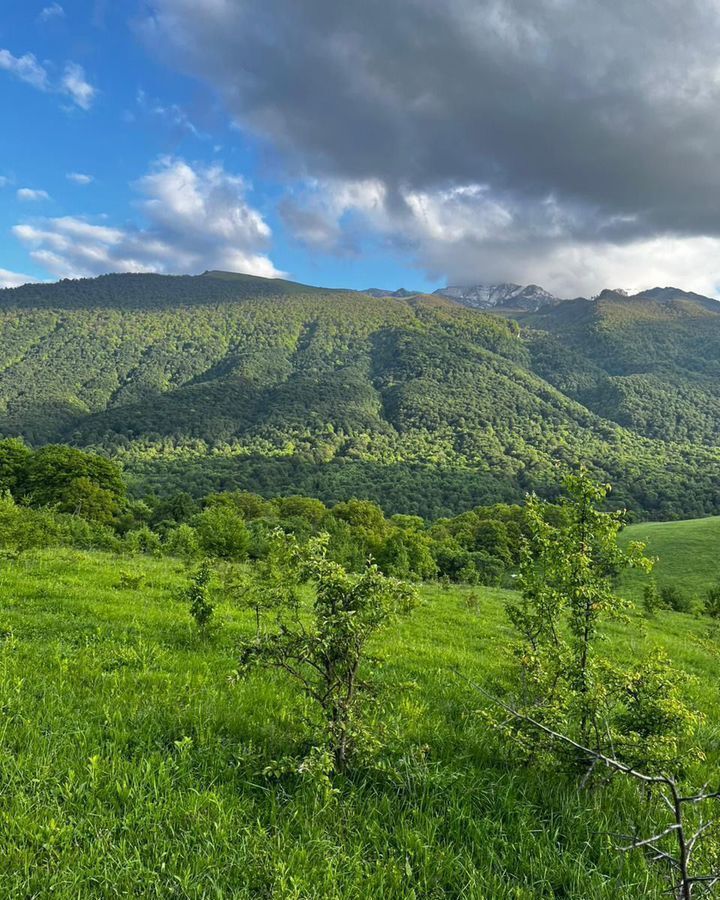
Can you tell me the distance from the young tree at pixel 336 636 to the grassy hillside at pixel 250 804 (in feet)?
1.44

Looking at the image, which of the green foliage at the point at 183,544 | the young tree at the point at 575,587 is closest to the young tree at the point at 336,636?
the young tree at the point at 575,587

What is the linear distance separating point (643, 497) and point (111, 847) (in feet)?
559

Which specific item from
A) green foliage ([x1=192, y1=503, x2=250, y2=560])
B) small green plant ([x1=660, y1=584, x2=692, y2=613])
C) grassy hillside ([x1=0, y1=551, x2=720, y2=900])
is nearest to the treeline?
green foliage ([x1=192, y1=503, x2=250, y2=560])

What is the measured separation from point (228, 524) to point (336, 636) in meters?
41.2

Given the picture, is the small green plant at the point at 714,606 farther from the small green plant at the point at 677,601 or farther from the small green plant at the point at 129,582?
the small green plant at the point at 129,582

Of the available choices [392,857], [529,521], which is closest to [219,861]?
[392,857]

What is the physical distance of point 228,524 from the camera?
4384cm

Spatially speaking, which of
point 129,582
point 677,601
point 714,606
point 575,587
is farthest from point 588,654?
point 677,601

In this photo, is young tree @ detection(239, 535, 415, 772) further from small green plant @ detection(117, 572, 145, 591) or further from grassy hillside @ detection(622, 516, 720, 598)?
grassy hillside @ detection(622, 516, 720, 598)

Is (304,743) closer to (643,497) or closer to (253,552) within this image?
(253,552)

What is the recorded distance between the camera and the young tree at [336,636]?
4645mm

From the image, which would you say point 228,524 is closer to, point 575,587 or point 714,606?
point 714,606

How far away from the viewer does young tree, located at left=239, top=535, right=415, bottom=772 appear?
15.2ft

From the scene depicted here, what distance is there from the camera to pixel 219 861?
3469mm
